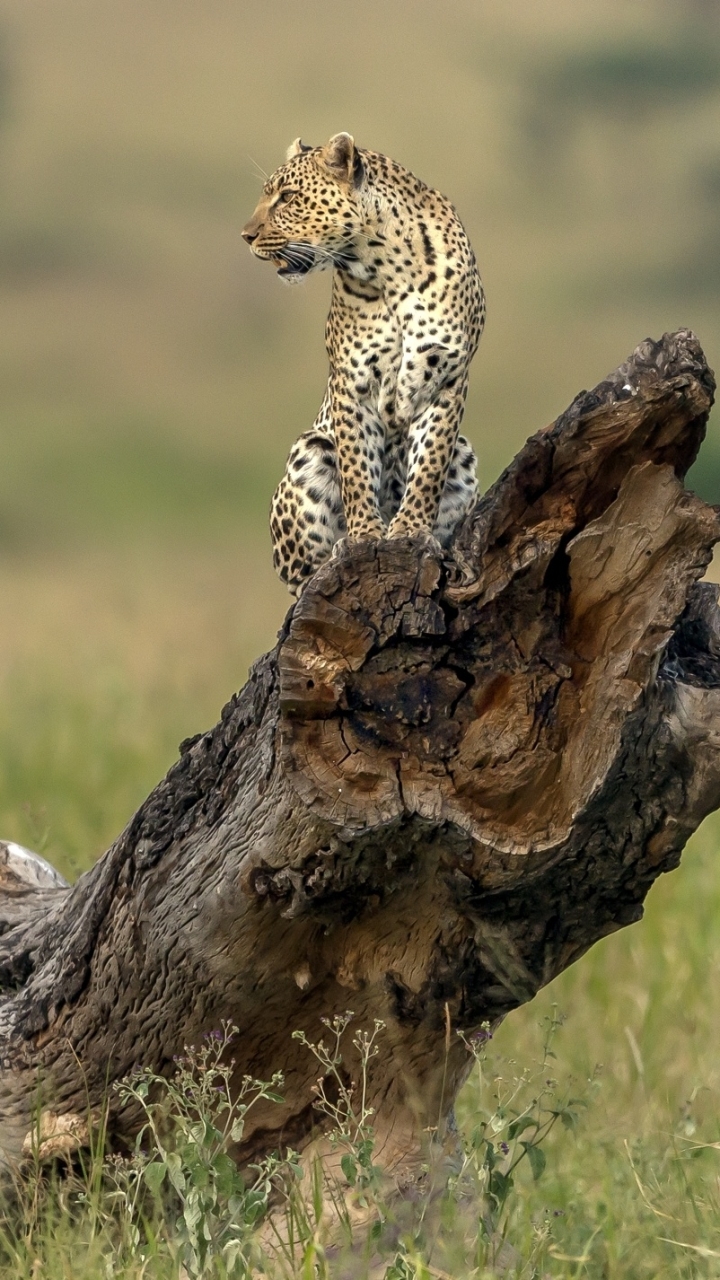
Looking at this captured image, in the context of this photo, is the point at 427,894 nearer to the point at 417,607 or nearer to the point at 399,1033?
the point at 399,1033

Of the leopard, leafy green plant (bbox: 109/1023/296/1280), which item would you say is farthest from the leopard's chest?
leafy green plant (bbox: 109/1023/296/1280)

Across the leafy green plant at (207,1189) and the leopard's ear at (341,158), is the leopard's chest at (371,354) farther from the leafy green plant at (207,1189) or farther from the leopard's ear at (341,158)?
the leafy green plant at (207,1189)

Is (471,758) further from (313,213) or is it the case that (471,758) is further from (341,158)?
(341,158)

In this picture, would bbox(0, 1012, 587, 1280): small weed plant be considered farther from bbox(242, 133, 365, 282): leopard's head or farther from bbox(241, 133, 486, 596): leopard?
bbox(242, 133, 365, 282): leopard's head

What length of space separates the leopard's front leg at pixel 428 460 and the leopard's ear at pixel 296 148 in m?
0.91

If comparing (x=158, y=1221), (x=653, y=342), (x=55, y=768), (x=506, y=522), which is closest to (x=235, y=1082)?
(x=158, y=1221)

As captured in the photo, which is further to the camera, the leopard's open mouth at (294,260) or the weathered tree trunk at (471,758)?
the leopard's open mouth at (294,260)

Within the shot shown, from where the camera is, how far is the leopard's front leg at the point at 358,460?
445 centimetres

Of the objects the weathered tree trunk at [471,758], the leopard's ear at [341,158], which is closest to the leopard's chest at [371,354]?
the leopard's ear at [341,158]

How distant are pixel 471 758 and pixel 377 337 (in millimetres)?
→ 2045

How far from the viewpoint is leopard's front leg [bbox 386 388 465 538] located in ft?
14.3

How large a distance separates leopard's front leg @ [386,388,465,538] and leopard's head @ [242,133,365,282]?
585 mm

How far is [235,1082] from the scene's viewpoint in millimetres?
3535

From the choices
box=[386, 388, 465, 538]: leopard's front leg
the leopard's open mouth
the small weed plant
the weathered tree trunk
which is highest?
the leopard's open mouth
